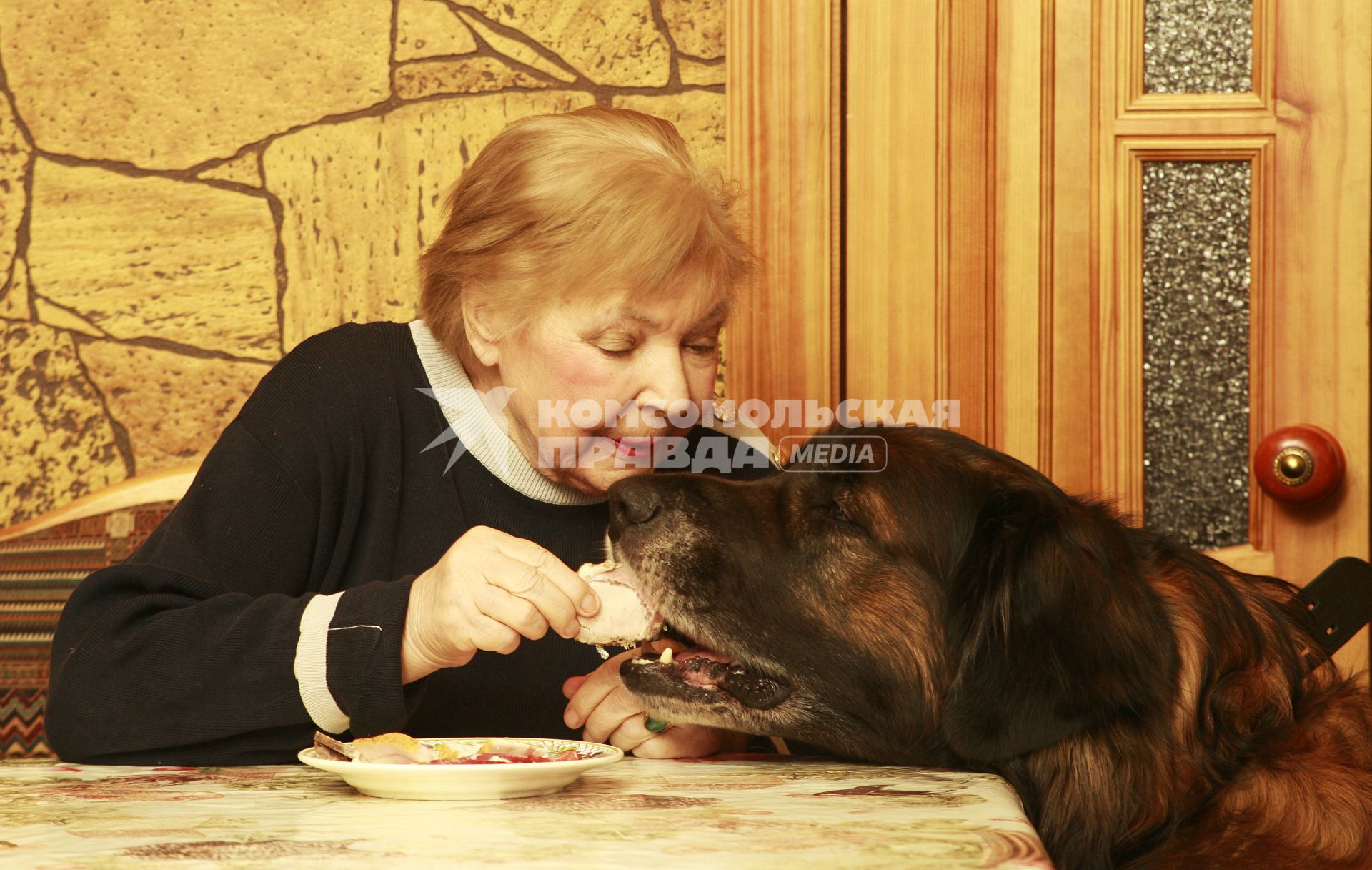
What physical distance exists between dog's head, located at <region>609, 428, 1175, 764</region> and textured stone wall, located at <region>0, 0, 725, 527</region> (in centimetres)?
134

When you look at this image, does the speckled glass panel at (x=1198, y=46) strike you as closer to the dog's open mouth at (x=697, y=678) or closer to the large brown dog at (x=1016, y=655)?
the large brown dog at (x=1016, y=655)

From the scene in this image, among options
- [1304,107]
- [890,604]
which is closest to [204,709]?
[890,604]

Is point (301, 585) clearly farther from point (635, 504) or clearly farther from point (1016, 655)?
point (1016, 655)

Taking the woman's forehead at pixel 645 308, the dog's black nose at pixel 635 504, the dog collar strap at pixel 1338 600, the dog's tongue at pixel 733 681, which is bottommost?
the dog's tongue at pixel 733 681

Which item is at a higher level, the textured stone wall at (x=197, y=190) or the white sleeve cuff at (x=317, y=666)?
the textured stone wall at (x=197, y=190)

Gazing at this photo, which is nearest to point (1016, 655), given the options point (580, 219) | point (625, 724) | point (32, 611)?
point (625, 724)

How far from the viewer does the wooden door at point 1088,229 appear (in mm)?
2273

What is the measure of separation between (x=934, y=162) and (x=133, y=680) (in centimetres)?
169

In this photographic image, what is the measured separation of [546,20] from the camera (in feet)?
8.10

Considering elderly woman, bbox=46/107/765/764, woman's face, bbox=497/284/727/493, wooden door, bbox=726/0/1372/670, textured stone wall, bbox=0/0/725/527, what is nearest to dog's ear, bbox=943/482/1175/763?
elderly woman, bbox=46/107/765/764

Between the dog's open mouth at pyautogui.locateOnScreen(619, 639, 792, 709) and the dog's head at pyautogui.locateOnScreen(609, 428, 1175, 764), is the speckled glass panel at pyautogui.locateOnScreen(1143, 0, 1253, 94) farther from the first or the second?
the dog's open mouth at pyautogui.locateOnScreen(619, 639, 792, 709)

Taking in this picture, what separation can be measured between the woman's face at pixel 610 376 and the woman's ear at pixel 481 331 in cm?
3

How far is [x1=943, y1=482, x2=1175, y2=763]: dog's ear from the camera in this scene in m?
1.15

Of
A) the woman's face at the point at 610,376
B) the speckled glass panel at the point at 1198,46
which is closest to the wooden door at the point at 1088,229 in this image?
the speckled glass panel at the point at 1198,46
